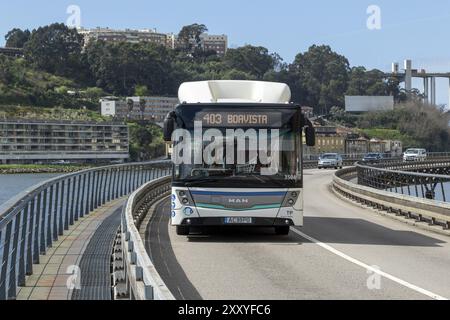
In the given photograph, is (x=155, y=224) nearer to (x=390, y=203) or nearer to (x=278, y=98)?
(x=278, y=98)

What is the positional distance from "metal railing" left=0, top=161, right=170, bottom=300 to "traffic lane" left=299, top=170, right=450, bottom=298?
17.3 feet

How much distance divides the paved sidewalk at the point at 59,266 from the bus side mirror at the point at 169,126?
243cm

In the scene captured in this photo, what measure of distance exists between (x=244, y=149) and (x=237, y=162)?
0.29 m

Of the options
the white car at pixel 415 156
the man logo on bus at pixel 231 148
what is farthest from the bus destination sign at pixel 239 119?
the white car at pixel 415 156

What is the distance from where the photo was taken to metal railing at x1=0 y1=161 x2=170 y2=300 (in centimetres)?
906

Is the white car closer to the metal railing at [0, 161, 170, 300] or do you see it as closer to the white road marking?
the metal railing at [0, 161, 170, 300]

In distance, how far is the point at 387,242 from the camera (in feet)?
53.5

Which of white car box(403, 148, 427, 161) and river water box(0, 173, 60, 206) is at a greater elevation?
white car box(403, 148, 427, 161)

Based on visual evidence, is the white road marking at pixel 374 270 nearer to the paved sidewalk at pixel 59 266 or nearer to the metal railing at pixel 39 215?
the paved sidewalk at pixel 59 266

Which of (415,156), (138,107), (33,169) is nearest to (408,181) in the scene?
(415,156)

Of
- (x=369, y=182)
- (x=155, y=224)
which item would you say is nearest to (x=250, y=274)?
(x=155, y=224)

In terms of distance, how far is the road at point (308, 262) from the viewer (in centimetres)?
1023

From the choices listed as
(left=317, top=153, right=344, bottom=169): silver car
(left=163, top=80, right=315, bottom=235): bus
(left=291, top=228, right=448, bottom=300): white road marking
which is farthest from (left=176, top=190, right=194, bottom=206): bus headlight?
(left=317, top=153, right=344, bottom=169): silver car

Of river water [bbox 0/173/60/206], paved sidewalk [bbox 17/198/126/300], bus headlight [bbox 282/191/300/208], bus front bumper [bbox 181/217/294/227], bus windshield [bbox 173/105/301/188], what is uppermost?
bus windshield [bbox 173/105/301/188]
